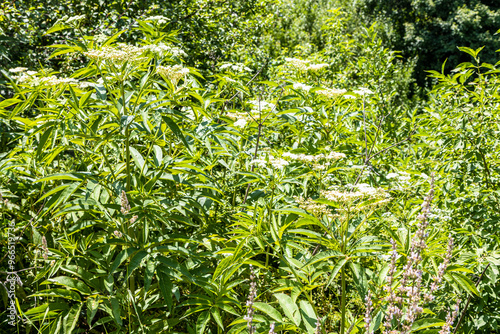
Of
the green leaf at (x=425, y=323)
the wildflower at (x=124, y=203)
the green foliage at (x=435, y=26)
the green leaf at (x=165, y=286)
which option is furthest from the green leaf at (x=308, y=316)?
the green foliage at (x=435, y=26)

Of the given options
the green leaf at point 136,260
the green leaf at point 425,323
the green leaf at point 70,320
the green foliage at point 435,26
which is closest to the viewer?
the green leaf at point 425,323

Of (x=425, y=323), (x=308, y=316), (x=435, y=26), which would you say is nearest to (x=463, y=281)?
(x=425, y=323)

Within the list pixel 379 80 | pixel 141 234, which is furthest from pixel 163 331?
pixel 379 80

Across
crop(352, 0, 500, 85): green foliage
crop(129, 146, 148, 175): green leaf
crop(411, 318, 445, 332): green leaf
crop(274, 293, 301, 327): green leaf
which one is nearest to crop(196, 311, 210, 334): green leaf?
crop(274, 293, 301, 327): green leaf

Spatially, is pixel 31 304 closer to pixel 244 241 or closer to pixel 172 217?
pixel 172 217

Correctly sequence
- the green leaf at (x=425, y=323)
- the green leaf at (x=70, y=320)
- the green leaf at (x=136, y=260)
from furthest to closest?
the green leaf at (x=70, y=320) → the green leaf at (x=136, y=260) → the green leaf at (x=425, y=323)

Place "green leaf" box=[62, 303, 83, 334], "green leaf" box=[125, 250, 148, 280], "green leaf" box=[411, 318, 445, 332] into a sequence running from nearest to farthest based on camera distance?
1. "green leaf" box=[411, 318, 445, 332]
2. "green leaf" box=[125, 250, 148, 280]
3. "green leaf" box=[62, 303, 83, 334]

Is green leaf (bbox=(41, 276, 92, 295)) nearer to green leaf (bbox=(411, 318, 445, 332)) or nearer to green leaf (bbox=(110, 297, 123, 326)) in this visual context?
green leaf (bbox=(110, 297, 123, 326))

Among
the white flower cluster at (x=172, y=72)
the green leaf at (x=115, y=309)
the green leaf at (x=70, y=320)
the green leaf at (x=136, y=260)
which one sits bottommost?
the green leaf at (x=70, y=320)

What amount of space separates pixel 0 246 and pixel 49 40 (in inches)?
125

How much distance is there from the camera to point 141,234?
1859mm

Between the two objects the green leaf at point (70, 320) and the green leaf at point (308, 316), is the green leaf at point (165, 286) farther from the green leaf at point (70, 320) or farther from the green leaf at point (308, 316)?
the green leaf at point (308, 316)

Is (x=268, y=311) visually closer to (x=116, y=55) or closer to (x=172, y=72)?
(x=172, y=72)

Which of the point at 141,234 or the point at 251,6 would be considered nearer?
the point at 141,234
